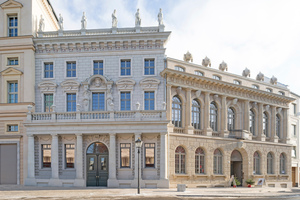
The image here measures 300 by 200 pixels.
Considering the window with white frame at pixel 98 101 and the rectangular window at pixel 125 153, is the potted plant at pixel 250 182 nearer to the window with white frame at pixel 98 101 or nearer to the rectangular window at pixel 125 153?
the rectangular window at pixel 125 153

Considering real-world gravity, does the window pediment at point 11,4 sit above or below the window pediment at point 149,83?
above

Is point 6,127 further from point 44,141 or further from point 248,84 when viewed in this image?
point 248,84

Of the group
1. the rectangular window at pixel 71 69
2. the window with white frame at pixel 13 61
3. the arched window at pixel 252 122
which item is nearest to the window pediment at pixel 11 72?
the window with white frame at pixel 13 61

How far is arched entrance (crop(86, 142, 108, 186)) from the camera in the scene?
30.0m

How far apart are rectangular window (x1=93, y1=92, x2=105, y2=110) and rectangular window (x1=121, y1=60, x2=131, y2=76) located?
2973mm

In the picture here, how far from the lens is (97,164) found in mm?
30391

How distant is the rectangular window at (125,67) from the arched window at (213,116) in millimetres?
10464

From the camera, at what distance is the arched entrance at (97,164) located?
2998 centimetres

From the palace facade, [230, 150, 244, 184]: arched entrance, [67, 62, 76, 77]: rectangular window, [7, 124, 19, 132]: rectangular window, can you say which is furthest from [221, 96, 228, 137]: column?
[7, 124, 19, 132]: rectangular window

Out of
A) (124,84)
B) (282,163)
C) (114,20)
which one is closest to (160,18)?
(114,20)

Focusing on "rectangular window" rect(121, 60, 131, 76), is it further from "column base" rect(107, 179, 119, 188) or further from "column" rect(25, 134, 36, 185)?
"column" rect(25, 134, 36, 185)

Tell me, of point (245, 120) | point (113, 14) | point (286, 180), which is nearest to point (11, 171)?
point (113, 14)

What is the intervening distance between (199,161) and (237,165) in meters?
6.82

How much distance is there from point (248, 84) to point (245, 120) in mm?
4587
